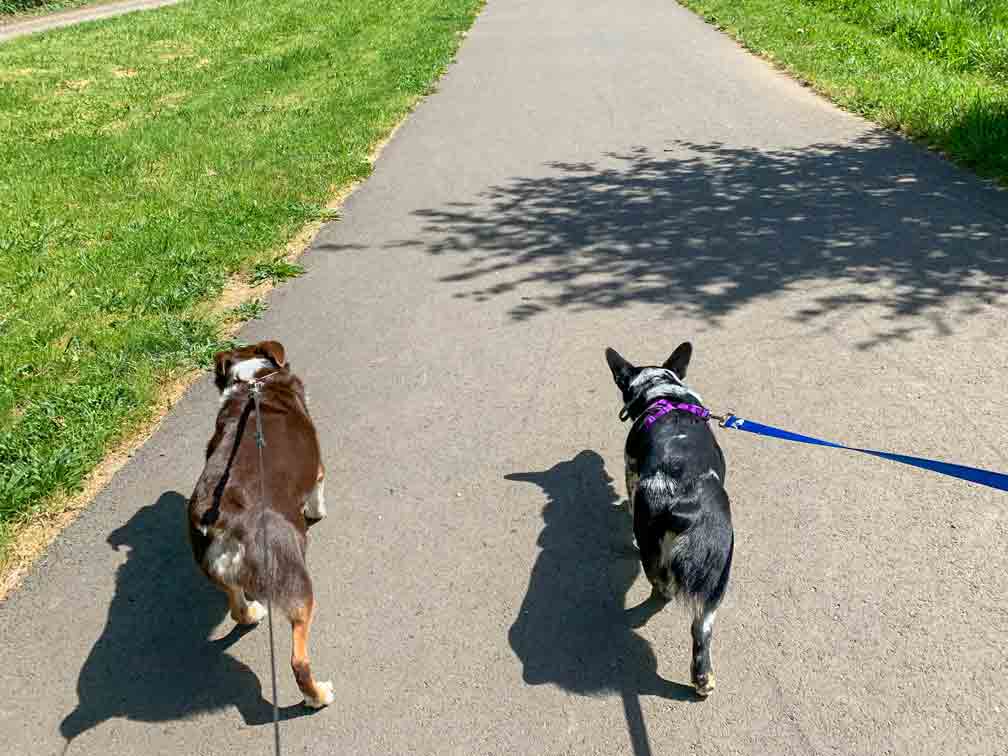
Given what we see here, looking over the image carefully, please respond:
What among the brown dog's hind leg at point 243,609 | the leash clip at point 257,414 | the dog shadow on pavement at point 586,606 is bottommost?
the dog shadow on pavement at point 586,606

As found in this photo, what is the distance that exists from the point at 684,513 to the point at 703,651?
1.67ft

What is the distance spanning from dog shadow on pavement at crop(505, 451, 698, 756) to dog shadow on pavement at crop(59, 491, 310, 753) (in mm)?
1003

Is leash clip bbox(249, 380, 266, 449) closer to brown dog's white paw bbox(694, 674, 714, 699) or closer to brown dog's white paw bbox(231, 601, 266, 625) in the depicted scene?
brown dog's white paw bbox(231, 601, 266, 625)

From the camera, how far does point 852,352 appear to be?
18.5 ft

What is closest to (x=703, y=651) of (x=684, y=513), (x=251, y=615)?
(x=684, y=513)

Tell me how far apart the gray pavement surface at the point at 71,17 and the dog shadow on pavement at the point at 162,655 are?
23.0m

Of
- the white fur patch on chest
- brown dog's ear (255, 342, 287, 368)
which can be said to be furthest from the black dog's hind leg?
brown dog's ear (255, 342, 287, 368)

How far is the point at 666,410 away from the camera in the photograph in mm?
3840

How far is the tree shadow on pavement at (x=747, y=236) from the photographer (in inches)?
254

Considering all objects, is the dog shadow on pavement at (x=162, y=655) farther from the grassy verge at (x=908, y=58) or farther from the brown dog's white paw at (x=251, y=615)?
the grassy verge at (x=908, y=58)

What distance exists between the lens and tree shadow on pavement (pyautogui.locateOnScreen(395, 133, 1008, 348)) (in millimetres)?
6449

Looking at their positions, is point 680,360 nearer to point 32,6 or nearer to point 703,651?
point 703,651

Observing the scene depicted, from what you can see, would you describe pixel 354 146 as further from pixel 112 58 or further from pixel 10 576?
pixel 112 58

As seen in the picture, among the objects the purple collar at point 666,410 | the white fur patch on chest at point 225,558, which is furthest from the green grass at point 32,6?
the purple collar at point 666,410
